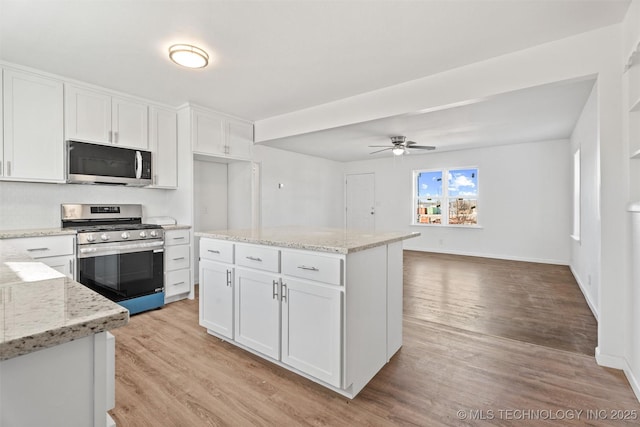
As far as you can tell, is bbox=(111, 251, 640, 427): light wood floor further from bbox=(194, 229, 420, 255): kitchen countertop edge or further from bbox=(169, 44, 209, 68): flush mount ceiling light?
bbox=(169, 44, 209, 68): flush mount ceiling light

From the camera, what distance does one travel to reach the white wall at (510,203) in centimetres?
562

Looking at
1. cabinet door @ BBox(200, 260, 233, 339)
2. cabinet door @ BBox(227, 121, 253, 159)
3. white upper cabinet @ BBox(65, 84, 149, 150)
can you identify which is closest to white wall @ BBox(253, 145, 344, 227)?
cabinet door @ BBox(227, 121, 253, 159)

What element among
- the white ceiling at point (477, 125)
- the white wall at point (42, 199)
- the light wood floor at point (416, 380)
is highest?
the white ceiling at point (477, 125)

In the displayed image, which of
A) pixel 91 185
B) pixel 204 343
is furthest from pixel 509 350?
pixel 91 185

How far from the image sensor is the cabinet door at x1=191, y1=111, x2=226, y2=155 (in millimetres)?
4027

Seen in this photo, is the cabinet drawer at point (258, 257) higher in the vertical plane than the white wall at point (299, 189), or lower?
lower

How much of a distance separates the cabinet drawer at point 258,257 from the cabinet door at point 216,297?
0.59ft

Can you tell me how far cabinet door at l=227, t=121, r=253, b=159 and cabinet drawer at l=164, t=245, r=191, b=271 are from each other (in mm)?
1584

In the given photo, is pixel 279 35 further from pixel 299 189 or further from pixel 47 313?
pixel 299 189

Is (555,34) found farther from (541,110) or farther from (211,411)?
(211,411)

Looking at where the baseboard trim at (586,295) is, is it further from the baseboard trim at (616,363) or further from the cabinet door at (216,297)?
the cabinet door at (216,297)

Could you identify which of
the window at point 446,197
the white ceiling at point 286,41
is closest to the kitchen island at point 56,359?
the white ceiling at point 286,41

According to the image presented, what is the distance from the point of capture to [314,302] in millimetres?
1923

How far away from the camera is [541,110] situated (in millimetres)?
3771
